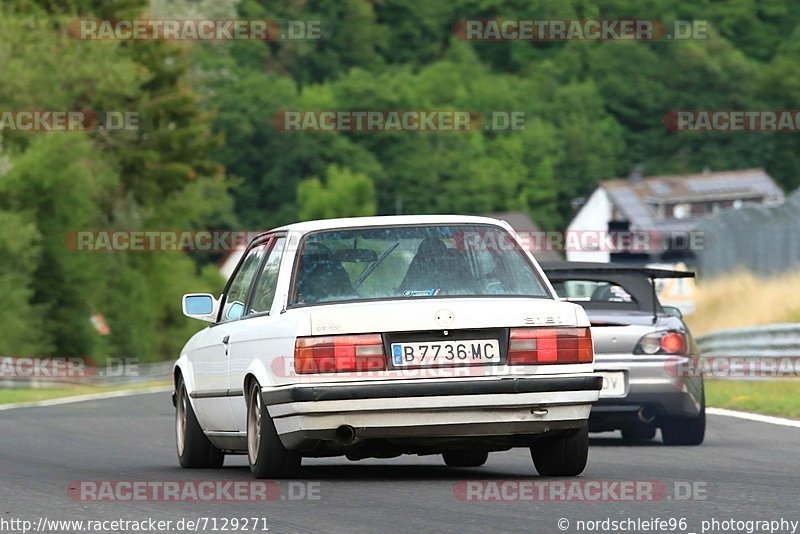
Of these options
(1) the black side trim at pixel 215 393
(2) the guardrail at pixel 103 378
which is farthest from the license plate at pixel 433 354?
(2) the guardrail at pixel 103 378

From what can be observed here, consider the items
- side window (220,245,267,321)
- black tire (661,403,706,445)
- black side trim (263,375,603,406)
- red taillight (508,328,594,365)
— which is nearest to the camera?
black side trim (263,375,603,406)

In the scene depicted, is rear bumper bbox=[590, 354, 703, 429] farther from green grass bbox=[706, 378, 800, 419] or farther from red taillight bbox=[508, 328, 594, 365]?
red taillight bbox=[508, 328, 594, 365]

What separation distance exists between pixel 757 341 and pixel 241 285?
15148 millimetres

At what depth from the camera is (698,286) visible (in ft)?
149

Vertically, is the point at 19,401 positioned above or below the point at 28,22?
below

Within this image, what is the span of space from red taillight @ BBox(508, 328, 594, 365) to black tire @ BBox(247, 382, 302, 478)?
1.37 metres

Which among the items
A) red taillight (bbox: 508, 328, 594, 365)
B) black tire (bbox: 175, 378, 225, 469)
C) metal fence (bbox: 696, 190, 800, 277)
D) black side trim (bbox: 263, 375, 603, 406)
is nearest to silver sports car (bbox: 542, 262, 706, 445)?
black tire (bbox: 175, 378, 225, 469)

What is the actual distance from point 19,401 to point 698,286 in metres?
17.8

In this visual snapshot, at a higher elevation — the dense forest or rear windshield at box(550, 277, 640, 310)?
the dense forest

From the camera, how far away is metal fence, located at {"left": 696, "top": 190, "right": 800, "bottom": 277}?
35562 mm

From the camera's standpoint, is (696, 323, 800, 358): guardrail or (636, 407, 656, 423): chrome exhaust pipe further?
(696, 323, 800, 358): guardrail

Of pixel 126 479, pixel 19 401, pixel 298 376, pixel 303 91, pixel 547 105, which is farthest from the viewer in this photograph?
pixel 547 105

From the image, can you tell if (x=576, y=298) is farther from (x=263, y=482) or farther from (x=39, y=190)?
(x=39, y=190)

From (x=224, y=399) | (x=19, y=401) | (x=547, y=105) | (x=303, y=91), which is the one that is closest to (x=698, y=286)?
(x=19, y=401)
